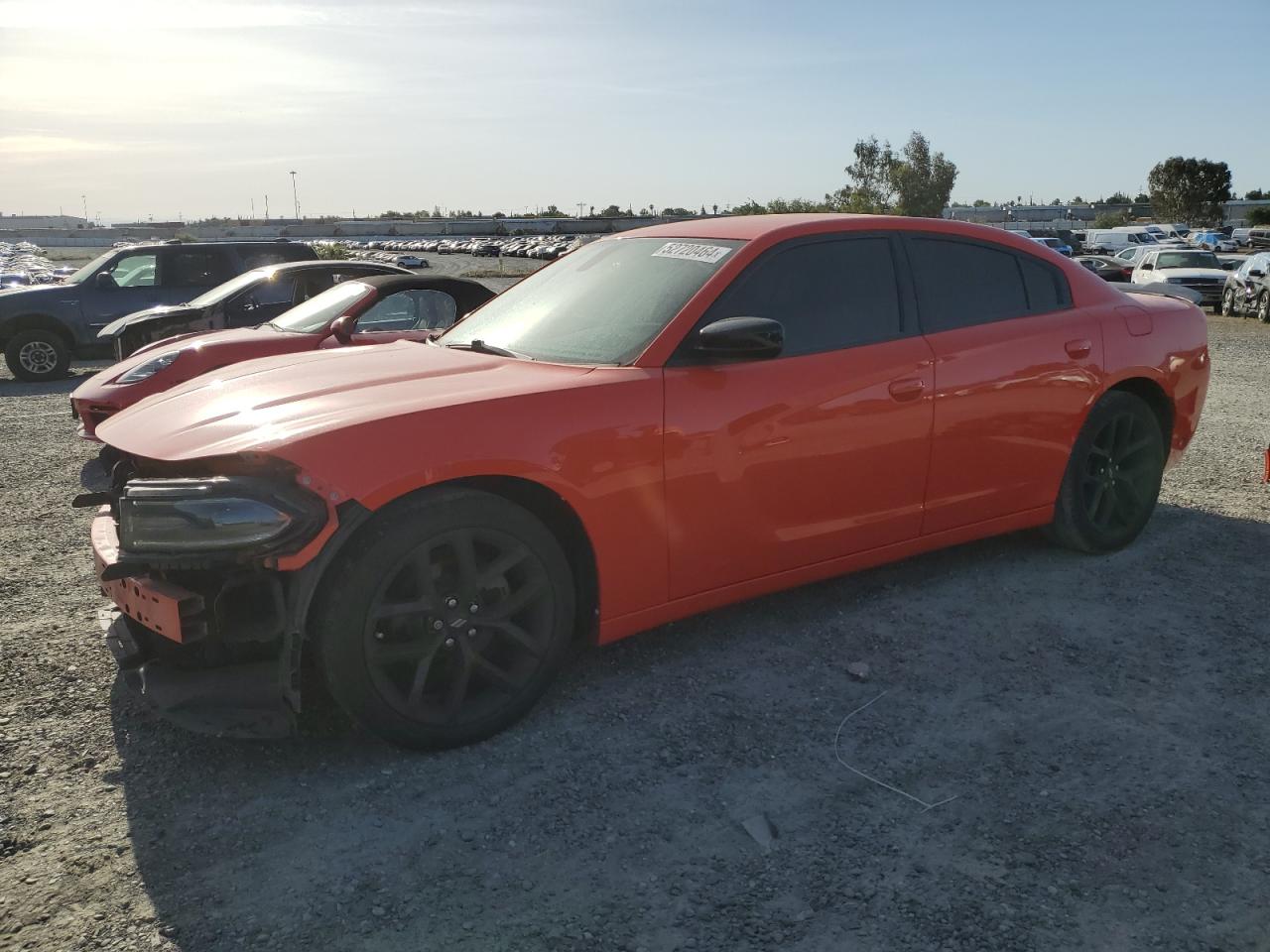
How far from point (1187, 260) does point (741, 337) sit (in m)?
26.2

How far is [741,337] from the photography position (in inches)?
142

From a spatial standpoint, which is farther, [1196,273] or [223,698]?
[1196,273]

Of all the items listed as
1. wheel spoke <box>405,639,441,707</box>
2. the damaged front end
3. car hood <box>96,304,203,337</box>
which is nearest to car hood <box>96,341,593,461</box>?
the damaged front end

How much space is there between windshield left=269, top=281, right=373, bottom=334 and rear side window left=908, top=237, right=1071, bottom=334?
4.56 metres

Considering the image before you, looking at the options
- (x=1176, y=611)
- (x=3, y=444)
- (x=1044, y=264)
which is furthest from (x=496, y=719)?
(x=3, y=444)

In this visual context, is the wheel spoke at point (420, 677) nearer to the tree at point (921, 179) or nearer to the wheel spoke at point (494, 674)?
the wheel spoke at point (494, 674)

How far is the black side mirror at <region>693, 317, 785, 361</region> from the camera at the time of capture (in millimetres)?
3604

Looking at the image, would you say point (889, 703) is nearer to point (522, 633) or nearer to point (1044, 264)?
point (522, 633)

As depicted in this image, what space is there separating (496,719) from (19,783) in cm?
143

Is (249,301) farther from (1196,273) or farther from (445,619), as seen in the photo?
(1196,273)

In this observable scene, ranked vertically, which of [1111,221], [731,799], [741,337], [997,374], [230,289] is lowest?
[731,799]

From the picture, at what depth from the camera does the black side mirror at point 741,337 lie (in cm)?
360

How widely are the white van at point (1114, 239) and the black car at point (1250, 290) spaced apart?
3690 cm

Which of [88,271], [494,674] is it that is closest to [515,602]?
[494,674]
